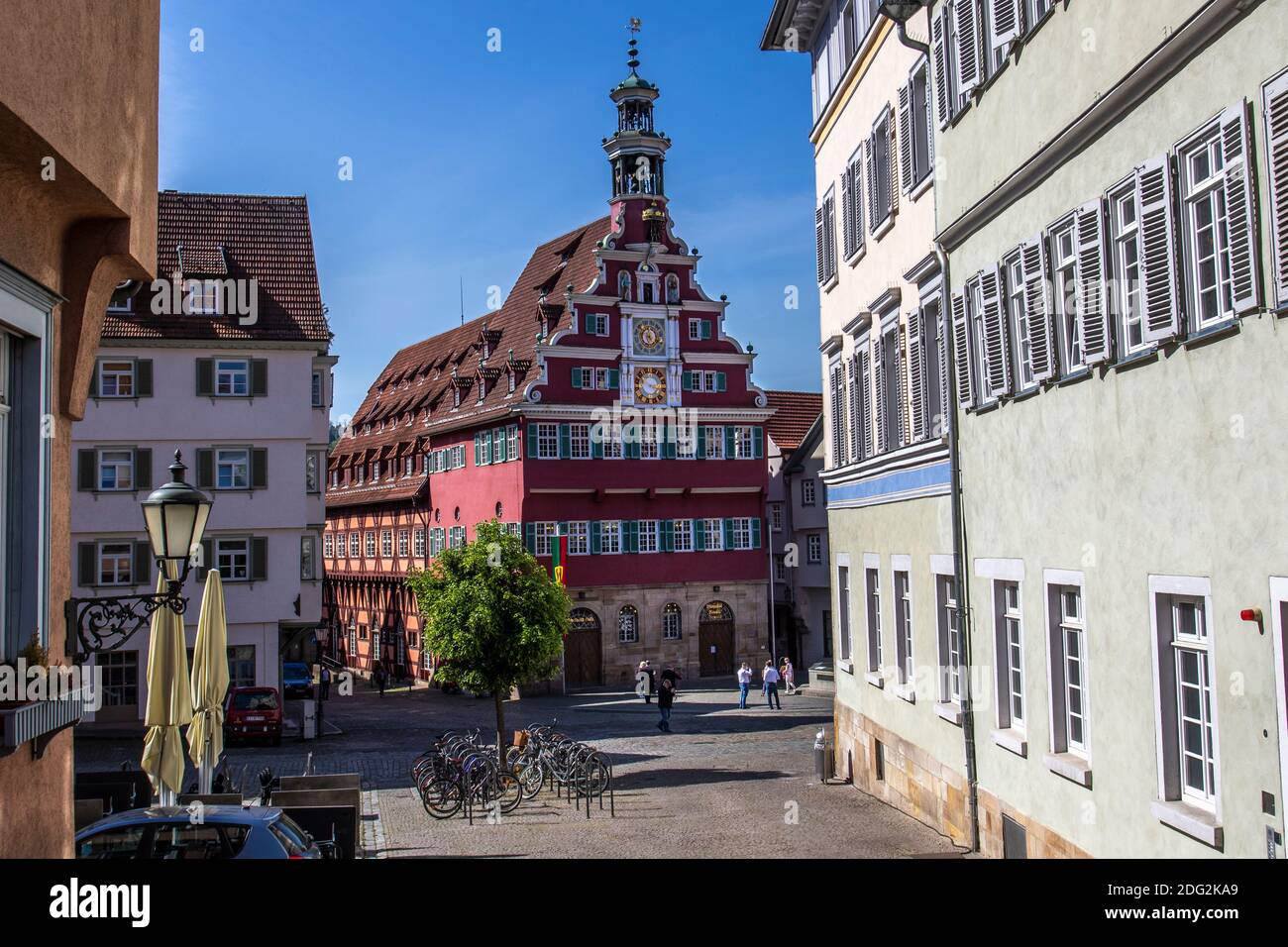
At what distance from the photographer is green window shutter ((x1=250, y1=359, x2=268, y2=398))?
33.8 m

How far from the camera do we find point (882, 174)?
64.5 ft

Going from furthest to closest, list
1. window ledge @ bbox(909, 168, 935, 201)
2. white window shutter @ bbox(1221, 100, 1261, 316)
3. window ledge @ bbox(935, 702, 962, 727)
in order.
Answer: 1. window ledge @ bbox(909, 168, 935, 201)
2. window ledge @ bbox(935, 702, 962, 727)
3. white window shutter @ bbox(1221, 100, 1261, 316)

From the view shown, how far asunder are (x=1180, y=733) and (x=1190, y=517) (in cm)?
175

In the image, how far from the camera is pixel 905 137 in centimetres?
1809

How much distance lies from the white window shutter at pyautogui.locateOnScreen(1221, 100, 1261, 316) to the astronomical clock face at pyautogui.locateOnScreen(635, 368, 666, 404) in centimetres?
3925

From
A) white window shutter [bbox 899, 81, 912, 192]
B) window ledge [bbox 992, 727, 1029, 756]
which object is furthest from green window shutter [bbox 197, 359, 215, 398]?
window ledge [bbox 992, 727, 1029, 756]

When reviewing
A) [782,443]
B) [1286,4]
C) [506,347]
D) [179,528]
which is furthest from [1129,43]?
[782,443]

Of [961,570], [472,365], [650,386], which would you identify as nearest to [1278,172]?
[961,570]

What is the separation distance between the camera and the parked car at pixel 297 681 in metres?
46.0

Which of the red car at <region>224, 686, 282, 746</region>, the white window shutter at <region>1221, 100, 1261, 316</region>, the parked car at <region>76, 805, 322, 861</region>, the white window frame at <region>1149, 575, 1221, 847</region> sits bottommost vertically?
the red car at <region>224, 686, 282, 746</region>

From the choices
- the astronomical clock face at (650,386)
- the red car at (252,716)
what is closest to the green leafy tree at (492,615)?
the red car at (252,716)

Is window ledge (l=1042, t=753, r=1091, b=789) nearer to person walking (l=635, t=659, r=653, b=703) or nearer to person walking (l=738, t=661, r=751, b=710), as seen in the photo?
person walking (l=738, t=661, r=751, b=710)

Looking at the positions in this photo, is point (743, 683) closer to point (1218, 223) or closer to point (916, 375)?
point (916, 375)

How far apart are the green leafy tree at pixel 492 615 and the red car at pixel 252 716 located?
7363mm
